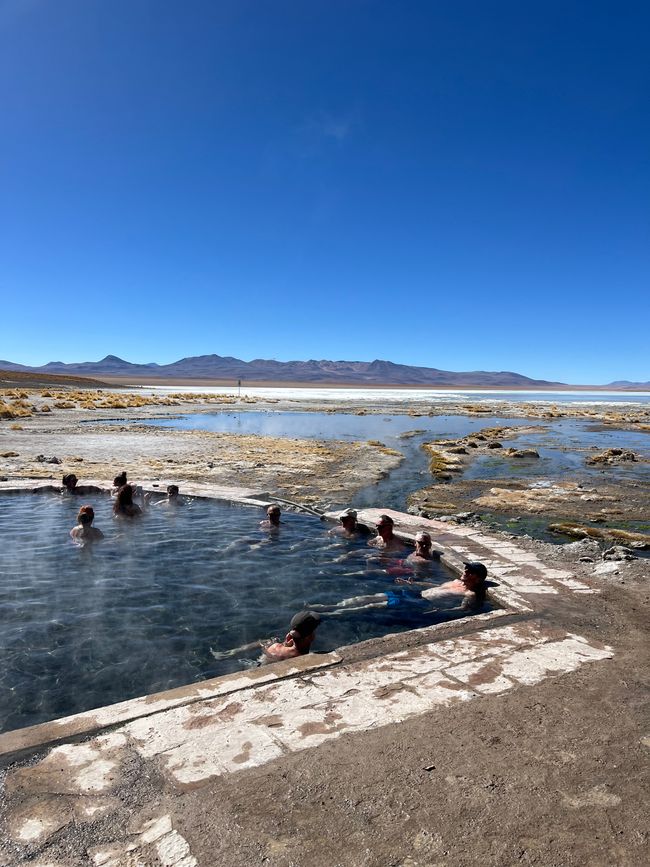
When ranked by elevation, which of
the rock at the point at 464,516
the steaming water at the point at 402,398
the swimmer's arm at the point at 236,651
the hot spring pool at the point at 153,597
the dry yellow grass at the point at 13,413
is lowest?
the swimmer's arm at the point at 236,651

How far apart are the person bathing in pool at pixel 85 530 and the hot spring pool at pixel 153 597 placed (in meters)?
0.27

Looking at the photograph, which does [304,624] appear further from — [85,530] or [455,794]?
[85,530]

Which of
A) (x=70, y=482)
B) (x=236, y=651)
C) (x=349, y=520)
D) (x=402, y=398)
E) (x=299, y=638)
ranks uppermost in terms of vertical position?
(x=402, y=398)

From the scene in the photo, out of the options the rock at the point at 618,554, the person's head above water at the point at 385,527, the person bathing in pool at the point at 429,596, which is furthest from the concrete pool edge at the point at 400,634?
the rock at the point at 618,554

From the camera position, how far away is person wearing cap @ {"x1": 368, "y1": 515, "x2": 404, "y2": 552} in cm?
959

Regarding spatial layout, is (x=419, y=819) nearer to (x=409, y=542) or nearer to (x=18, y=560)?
(x=409, y=542)

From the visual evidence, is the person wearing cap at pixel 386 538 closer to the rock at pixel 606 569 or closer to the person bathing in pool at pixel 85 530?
the rock at pixel 606 569

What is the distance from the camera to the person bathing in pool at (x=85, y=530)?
9703 mm

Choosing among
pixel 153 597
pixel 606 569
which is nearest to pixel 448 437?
pixel 606 569

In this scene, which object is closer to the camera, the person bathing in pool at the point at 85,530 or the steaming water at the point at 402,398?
the person bathing in pool at the point at 85,530

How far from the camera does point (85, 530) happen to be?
9.74 meters

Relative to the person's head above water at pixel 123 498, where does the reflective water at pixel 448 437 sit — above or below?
below

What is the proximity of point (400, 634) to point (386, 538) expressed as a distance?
156 inches

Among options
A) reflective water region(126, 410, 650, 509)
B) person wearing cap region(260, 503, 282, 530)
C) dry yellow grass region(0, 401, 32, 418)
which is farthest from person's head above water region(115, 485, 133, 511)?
dry yellow grass region(0, 401, 32, 418)
